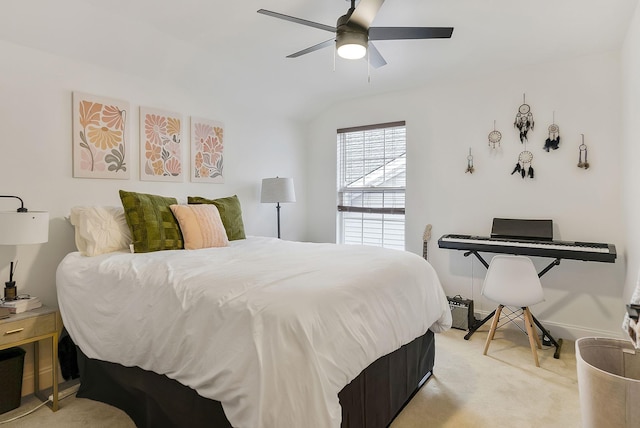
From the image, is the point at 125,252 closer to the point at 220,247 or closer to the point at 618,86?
the point at 220,247

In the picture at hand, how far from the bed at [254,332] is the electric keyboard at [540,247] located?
102 centimetres

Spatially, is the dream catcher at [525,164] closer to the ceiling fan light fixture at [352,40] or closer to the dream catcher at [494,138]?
the dream catcher at [494,138]

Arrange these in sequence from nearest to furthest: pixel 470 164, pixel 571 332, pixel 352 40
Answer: pixel 352 40 < pixel 571 332 < pixel 470 164

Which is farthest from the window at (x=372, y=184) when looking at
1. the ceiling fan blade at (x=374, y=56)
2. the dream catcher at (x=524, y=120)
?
the ceiling fan blade at (x=374, y=56)

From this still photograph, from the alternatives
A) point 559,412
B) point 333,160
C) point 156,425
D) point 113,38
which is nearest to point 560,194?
point 559,412

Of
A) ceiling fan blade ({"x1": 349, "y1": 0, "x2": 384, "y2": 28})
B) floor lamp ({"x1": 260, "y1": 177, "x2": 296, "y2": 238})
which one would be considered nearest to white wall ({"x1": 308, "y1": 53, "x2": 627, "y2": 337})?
floor lamp ({"x1": 260, "y1": 177, "x2": 296, "y2": 238})

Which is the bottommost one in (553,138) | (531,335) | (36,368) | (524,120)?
(36,368)

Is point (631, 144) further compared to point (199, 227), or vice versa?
point (199, 227)

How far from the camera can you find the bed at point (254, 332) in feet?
4.32

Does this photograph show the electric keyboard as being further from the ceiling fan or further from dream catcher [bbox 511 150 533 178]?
the ceiling fan

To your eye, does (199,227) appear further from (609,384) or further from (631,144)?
(631,144)

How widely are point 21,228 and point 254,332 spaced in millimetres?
1652

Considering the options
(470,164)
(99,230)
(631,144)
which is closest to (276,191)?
(99,230)

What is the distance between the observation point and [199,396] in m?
1.57
